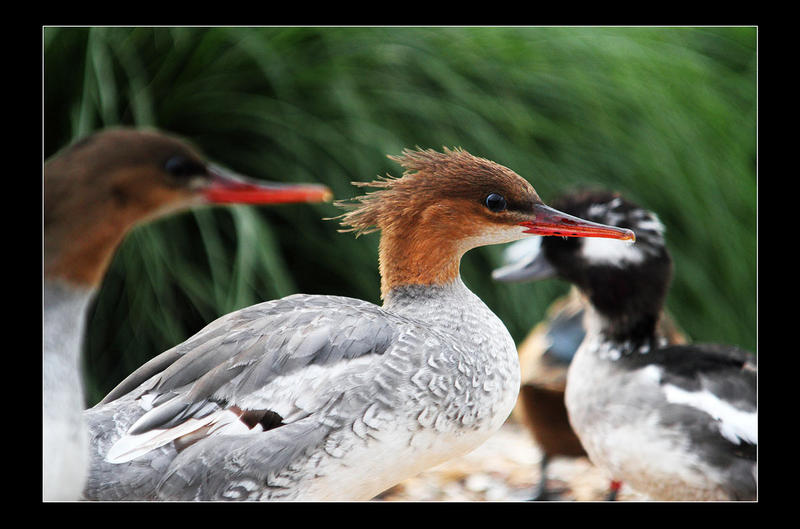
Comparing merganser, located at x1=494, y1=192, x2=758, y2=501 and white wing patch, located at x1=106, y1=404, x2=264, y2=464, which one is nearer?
white wing patch, located at x1=106, y1=404, x2=264, y2=464

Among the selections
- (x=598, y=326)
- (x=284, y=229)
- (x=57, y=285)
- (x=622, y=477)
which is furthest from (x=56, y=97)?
(x=622, y=477)

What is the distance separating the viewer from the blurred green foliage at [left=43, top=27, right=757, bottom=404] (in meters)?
1.70

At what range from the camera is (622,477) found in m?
1.67

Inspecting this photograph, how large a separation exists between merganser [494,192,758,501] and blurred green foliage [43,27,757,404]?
0.18 metres

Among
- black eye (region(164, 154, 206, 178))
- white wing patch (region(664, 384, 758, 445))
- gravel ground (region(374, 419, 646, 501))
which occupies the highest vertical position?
black eye (region(164, 154, 206, 178))

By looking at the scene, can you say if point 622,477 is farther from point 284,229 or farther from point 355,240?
point 284,229

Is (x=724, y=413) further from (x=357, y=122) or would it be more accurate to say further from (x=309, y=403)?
(x=357, y=122)

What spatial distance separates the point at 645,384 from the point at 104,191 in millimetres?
1143

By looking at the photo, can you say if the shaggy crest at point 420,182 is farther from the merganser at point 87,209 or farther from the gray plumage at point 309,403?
the merganser at point 87,209

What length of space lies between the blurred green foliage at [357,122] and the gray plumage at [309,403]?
34 centimetres

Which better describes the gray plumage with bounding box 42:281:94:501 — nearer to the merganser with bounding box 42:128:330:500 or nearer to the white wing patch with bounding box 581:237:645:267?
the merganser with bounding box 42:128:330:500

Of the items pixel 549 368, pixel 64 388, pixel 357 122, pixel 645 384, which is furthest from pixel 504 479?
pixel 64 388

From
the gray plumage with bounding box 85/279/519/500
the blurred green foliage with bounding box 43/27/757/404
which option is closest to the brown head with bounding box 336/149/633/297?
the gray plumage with bounding box 85/279/519/500

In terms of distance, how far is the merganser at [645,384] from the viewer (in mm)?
1611
